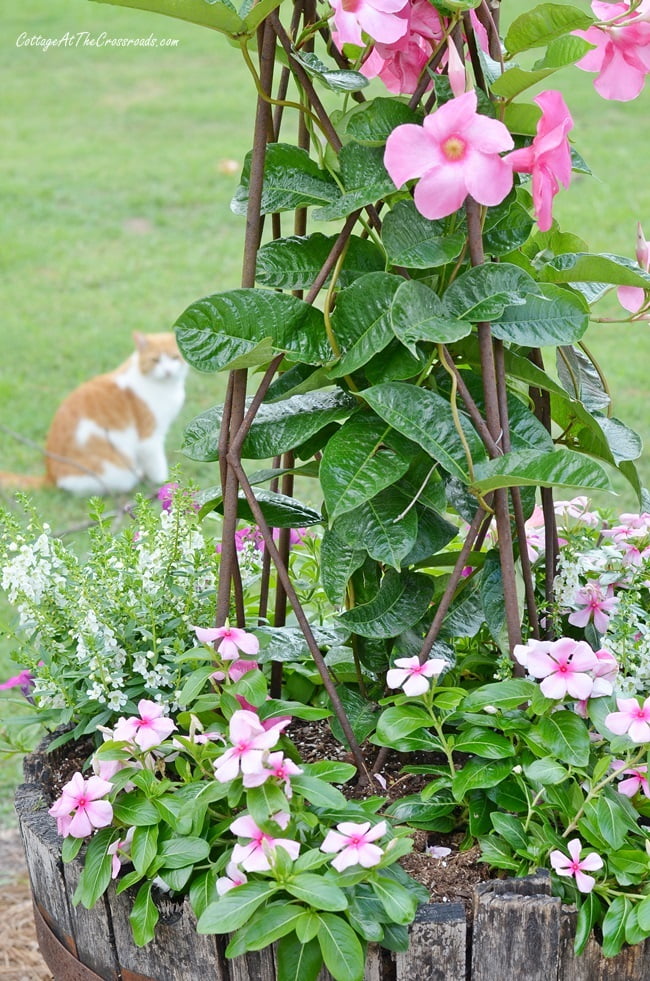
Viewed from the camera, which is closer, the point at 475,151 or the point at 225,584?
the point at 475,151

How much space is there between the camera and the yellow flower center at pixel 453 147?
94 cm

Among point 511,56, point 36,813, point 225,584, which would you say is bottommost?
point 36,813

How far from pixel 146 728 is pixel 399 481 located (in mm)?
342

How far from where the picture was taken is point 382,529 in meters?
1.07

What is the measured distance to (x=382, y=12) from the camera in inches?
38.2

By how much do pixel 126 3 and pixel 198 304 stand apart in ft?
0.83

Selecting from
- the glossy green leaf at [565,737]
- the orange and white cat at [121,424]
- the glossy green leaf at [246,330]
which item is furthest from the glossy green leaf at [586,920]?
the orange and white cat at [121,424]

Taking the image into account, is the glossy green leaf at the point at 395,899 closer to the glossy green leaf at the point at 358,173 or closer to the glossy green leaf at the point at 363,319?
the glossy green leaf at the point at 363,319

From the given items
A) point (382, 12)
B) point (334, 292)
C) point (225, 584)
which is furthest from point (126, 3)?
point (225, 584)

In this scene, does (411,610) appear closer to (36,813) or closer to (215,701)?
(215,701)

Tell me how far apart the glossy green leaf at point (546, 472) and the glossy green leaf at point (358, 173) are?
0.90 feet

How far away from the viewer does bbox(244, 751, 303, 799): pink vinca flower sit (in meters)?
0.96

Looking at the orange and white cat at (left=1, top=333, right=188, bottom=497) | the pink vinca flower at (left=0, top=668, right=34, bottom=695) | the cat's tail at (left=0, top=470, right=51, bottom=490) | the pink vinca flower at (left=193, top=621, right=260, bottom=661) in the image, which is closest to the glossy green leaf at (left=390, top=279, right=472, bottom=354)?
the pink vinca flower at (left=193, top=621, right=260, bottom=661)

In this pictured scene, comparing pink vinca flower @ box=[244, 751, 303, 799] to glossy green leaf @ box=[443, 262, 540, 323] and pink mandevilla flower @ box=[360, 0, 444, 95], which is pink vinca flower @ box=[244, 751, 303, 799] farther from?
pink mandevilla flower @ box=[360, 0, 444, 95]
